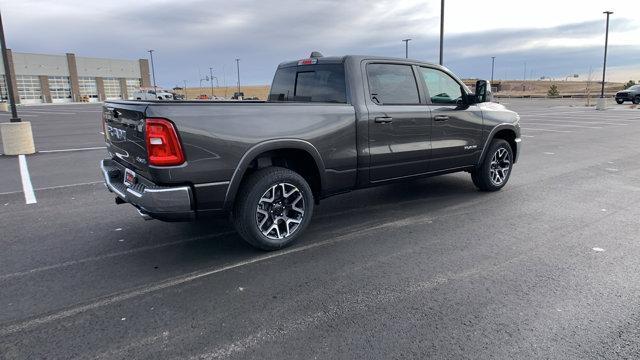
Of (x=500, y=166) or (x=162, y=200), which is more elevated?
(x=162, y=200)

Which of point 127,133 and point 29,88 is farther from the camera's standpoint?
point 29,88

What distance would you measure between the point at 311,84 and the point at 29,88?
71050mm

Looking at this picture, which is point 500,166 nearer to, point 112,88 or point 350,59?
point 350,59

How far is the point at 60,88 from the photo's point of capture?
218ft

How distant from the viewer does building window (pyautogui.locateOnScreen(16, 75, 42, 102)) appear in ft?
201

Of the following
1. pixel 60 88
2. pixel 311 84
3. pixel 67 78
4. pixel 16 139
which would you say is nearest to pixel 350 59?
pixel 311 84

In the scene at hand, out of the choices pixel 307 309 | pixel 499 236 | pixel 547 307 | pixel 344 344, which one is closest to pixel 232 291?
pixel 307 309

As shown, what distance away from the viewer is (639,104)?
3794 cm

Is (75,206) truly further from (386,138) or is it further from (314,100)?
(386,138)

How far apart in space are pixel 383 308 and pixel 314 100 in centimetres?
280

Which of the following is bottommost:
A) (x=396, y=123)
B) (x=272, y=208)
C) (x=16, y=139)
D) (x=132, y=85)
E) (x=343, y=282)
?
(x=343, y=282)

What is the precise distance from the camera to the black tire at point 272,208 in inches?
164

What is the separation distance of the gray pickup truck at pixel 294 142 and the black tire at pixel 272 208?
0.03 ft

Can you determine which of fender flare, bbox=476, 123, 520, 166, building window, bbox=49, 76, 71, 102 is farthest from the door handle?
building window, bbox=49, 76, 71, 102
